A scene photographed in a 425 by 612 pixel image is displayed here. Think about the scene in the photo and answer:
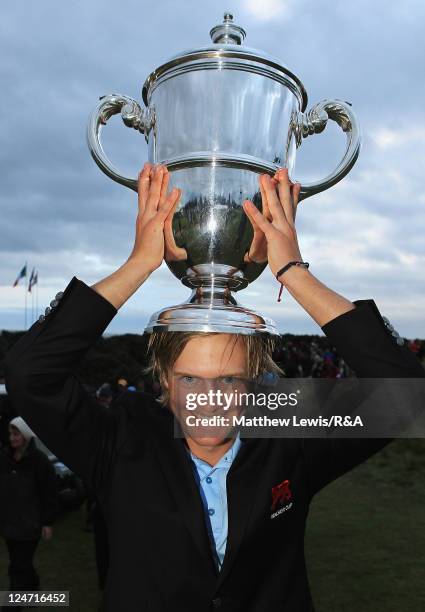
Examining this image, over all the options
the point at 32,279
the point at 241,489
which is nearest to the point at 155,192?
the point at 241,489

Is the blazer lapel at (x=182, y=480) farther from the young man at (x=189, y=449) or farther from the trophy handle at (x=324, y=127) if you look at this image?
the trophy handle at (x=324, y=127)

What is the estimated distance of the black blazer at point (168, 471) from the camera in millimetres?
1388

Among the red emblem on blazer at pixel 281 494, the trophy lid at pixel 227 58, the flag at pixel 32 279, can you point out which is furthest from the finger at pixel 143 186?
the flag at pixel 32 279

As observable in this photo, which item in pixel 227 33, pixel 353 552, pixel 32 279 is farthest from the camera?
pixel 32 279

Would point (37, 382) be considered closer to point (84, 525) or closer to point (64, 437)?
point (64, 437)

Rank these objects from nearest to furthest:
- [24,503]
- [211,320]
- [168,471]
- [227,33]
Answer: [211,320] < [168,471] < [227,33] < [24,503]

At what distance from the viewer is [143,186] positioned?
5.19 feet

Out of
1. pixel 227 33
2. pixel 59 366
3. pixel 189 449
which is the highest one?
pixel 227 33

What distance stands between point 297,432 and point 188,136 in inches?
35.3

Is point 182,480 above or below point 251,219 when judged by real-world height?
below

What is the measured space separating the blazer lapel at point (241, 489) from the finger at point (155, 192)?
0.71 m

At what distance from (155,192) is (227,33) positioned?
1.77 ft

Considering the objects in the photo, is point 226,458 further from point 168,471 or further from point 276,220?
point 276,220

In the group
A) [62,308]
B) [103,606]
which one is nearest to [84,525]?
[103,606]
